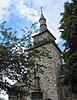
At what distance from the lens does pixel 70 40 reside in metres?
13.8

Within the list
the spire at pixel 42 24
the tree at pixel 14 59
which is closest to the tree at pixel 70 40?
the tree at pixel 14 59

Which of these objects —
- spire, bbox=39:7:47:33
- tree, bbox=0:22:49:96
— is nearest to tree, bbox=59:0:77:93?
tree, bbox=0:22:49:96

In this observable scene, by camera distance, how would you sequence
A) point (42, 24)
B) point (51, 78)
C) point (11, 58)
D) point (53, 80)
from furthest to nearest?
point (42, 24) → point (51, 78) → point (53, 80) → point (11, 58)

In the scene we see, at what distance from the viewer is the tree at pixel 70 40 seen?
12995mm

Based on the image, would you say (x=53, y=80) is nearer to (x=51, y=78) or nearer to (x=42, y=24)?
(x=51, y=78)

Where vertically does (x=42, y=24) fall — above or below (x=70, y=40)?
above

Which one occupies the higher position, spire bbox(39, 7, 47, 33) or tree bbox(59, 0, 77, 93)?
spire bbox(39, 7, 47, 33)

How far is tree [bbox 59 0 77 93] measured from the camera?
12995 millimetres

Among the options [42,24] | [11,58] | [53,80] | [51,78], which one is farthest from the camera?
[42,24]

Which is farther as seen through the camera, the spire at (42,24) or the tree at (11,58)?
the spire at (42,24)

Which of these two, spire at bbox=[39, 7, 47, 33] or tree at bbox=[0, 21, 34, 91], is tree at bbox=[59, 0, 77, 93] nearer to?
tree at bbox=[0, 21, 34, 91]

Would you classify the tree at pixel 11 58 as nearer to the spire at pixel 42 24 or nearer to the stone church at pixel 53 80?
the stone church at pixel 53 80

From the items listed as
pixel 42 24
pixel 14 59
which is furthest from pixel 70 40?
pixel 42 24

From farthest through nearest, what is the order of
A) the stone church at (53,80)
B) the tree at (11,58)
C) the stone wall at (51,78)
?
the stone wall at (51,78) < the stone church at (53,80) < the tree at (11,58)
